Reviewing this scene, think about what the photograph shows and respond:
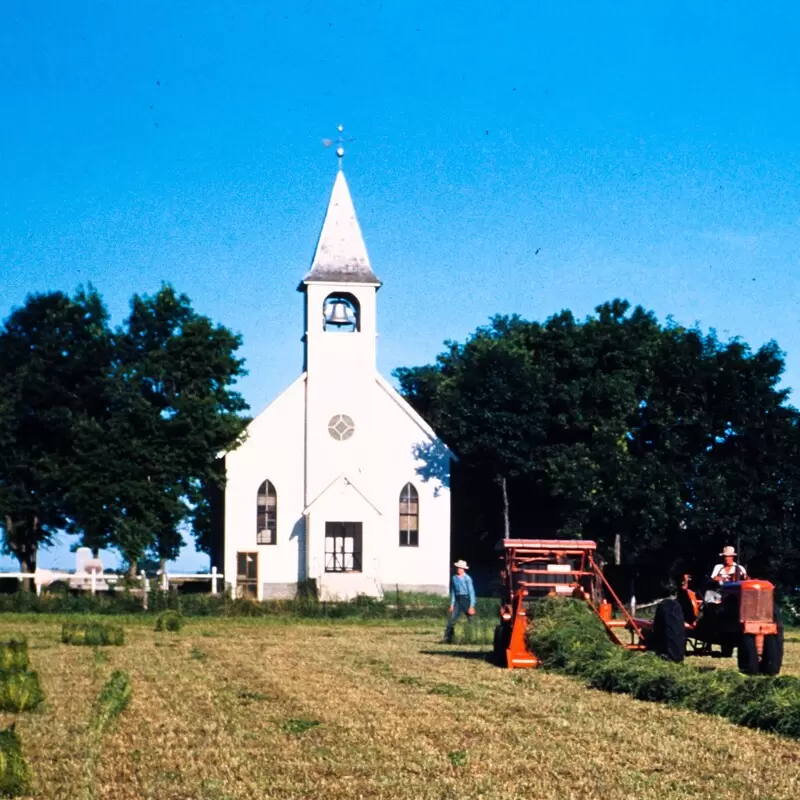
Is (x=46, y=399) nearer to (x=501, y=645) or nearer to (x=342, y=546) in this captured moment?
(x=342, y=546)

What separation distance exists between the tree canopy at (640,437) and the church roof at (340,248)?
544cm

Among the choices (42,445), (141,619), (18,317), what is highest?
(18,317)

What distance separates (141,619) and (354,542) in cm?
1600

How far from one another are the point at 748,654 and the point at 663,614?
134 cm

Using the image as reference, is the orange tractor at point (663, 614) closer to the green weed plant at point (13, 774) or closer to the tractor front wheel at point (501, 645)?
the tractor front wheel at point (501, 645)

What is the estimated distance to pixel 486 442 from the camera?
172 ft

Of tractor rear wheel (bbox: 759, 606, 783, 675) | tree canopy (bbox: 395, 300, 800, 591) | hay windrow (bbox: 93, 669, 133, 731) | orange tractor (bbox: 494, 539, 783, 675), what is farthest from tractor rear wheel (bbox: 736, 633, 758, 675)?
tree canopy (bbox: 395, 300, 800, 591)

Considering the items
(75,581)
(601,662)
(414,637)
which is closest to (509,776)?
(601,662)

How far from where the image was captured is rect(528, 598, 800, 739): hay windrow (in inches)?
552

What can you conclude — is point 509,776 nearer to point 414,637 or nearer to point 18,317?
point 414,637

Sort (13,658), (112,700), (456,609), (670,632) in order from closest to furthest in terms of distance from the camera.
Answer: (112,700) < (13,658) < (670,632) < (456,609)

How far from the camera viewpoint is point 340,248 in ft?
179

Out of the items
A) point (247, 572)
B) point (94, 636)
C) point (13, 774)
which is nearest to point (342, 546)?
point (247, 572)

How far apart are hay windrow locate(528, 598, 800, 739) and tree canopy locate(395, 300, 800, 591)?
94.2ft
